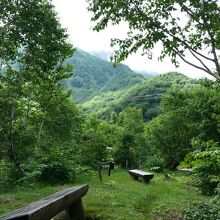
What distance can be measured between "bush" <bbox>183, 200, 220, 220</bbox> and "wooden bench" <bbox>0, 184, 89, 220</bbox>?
3.10 m

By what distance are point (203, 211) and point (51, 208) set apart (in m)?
5.14

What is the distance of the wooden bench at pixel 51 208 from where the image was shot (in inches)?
213

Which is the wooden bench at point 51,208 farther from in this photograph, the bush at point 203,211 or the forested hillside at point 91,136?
the bush at point 203,211

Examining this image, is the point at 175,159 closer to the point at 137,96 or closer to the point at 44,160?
the point at 44,160

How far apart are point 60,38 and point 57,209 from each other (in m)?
11.6

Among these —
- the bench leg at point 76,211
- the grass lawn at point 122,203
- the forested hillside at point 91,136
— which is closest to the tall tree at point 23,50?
the forested hillside at point 91,136

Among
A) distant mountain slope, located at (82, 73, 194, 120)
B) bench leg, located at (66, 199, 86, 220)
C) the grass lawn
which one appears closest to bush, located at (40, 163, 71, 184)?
the grass lawn

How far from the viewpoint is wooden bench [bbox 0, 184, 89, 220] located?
17.8ft

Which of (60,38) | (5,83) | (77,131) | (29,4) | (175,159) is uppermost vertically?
(29,4)

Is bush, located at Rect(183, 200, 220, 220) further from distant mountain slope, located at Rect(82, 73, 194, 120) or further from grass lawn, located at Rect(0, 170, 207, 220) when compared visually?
distant mountain slope, located at Rect(82, 73, 194, 120)

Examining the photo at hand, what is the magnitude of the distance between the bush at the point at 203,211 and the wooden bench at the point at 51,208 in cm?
310

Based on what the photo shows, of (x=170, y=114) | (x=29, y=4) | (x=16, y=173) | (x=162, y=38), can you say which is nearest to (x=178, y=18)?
(x=162, y=38)

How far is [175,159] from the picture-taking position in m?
40.4

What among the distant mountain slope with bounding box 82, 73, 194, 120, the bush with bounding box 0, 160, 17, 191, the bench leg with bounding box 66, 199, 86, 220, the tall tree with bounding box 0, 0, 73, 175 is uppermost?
the distant mountain slope with bounding box 82, 73, 194, 120
